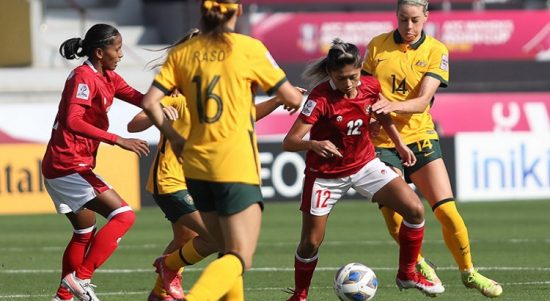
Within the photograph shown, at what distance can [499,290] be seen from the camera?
916 cm

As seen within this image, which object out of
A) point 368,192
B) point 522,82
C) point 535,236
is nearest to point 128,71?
point 522,82

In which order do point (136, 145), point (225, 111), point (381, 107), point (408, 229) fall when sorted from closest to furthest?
point (225, 111) < point (136, 145) < point (381, 107) < point (408, 229)

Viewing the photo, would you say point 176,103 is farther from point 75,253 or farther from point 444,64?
point 444,64

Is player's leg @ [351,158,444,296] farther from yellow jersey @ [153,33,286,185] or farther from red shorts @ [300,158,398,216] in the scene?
yellow jersey @ [153,33,286,185]

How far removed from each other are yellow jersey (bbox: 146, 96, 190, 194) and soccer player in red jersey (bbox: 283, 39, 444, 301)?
0.89 metres

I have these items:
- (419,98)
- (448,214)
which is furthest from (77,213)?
(448,214)

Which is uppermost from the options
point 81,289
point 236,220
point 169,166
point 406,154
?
point 236,220

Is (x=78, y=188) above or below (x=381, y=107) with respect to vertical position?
below

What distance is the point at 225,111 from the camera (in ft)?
22.9

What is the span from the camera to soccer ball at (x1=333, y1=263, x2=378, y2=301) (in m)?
8.84

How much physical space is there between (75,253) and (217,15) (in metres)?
2.85

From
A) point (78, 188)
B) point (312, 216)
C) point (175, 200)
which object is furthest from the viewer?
point (175, 200)

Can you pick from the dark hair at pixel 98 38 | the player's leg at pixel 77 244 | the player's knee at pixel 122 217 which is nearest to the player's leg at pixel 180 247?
the player's knee at pixel 122 217

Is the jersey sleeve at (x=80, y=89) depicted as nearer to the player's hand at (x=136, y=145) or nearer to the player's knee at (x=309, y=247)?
the player's hand at (x=136, y=145)
